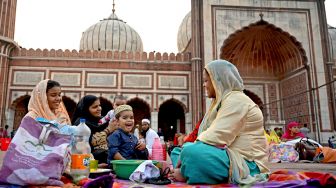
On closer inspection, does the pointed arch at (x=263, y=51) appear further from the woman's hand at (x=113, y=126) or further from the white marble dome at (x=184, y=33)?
the woman's hand at (x=113, y=126)

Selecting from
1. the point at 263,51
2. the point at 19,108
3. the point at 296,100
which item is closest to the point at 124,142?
the point at 19,108

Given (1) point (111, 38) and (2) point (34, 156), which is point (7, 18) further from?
(2) point (34, 156)

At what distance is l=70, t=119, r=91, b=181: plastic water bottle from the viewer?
161 cm

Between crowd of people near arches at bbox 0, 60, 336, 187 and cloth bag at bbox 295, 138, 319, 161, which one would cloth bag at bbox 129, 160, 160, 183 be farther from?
cloth bag at bbox 295, 138, 319, 161

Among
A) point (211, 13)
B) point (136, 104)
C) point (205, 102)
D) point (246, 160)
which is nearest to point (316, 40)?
point (211, 13)

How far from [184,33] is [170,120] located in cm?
500

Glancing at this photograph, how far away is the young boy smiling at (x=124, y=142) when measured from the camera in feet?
7.18

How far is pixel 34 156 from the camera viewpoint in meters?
1.49

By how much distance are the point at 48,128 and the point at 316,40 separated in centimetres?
1084

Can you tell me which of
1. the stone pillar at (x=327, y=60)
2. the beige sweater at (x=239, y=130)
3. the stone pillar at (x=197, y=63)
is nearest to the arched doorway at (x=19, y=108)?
the stone pillar at (x=197, y=63)

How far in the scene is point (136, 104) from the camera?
1140 centimetres

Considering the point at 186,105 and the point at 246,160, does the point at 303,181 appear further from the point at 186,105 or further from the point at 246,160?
the point at 186,105

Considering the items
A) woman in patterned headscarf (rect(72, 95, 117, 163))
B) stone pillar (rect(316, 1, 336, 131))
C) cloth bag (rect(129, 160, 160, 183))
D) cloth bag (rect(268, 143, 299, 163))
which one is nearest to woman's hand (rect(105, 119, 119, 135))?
woman in patterned headscarf (rect(72, 95, 117, 163))

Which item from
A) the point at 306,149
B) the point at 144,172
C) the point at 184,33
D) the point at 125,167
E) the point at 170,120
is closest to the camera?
the point at 144,172
